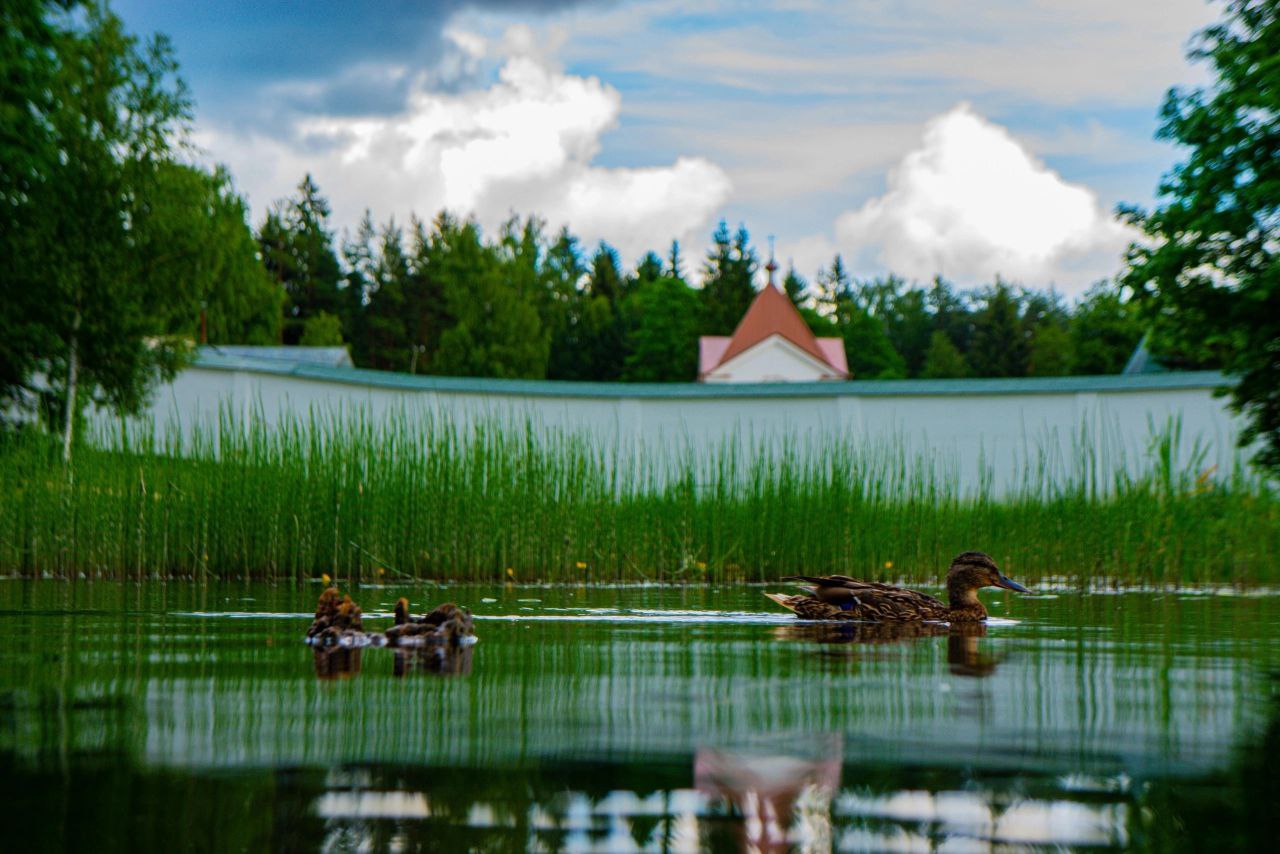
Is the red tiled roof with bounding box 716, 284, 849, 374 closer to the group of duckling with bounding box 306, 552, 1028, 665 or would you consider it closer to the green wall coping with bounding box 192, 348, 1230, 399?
the green wall coping with bounding box 192, 348, 1230, 399

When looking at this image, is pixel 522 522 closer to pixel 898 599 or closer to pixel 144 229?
pixel 898 599

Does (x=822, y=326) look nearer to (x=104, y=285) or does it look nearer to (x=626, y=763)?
(x=104, y=285)

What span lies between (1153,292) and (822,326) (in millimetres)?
70046

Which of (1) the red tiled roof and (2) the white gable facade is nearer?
(2) the white gable facade

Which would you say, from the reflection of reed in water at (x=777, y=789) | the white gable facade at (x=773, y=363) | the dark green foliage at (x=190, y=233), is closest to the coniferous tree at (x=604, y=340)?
the white gable facade at (x=773, y=363)

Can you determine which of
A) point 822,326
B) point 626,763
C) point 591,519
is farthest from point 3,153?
point 822,326

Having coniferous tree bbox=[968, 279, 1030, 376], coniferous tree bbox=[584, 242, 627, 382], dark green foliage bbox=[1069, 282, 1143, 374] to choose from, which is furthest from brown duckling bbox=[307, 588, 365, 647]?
coniferous tree bbox=[968, 279, 1030, 376]

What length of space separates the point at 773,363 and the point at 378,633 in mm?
57153

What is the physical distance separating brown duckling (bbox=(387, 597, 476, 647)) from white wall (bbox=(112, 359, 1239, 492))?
1464 centimetres

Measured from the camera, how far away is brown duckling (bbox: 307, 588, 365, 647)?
516cm

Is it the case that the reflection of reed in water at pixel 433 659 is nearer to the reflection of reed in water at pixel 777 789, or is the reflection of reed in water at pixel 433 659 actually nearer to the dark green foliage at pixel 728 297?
the reflection of reed in water at pixel 777 789

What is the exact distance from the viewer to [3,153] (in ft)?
47.3

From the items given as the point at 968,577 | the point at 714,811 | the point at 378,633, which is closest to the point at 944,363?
the point at 968,577

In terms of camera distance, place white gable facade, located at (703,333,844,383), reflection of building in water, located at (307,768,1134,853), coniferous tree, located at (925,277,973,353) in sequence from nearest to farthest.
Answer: reflection of building in water, located at (307,768,1134,853) → white gable facade, located at (703,333,844,383) → coniferous tree, located at (925,277,973,353)
